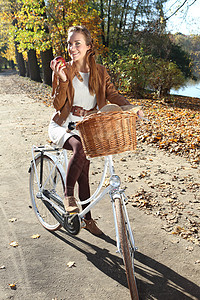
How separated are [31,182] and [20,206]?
57cm

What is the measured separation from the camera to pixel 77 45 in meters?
2.85

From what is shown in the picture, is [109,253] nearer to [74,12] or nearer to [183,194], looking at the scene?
[183,194]

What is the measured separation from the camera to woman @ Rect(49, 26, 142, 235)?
2.84 m

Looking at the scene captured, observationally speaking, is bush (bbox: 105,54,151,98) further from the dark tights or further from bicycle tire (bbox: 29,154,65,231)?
the dark tights

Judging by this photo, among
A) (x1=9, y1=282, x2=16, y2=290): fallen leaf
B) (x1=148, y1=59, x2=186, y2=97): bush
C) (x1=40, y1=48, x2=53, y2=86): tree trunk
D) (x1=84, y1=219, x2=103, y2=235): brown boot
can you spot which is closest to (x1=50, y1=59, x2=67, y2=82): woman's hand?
(x1=84, y1=219, x2=103, y2=235): brown boot

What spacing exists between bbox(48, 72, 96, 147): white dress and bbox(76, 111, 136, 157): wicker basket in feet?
1.99

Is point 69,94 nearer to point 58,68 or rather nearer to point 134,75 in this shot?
point 58,68

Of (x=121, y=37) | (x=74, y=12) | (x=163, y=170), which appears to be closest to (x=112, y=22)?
(x=121, y=37)

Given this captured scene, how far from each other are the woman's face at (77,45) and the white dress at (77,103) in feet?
0.69

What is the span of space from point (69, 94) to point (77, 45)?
46 centimetres

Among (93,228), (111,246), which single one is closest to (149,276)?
(111,246)

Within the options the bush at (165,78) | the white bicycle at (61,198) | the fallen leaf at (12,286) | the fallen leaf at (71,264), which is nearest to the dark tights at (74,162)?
the white bicycle at (61,198)

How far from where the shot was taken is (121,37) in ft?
73.6

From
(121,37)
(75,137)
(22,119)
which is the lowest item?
(22,119)
